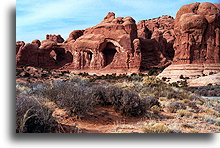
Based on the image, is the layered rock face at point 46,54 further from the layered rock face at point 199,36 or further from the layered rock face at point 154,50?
the layered rock face at point 199,36

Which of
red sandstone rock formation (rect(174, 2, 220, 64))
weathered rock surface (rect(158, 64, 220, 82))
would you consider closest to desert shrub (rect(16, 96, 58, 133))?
weathered rock surface (rect(158, 64, 220, 82))

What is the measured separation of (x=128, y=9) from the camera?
6980 mm

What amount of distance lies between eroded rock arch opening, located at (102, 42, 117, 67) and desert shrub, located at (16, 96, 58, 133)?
36.8 m

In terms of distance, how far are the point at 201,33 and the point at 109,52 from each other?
2091 cm

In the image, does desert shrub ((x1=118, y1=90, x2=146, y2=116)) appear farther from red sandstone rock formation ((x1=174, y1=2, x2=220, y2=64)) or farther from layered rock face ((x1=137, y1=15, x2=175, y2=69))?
layered rock face ((x1=137, y1=15, x2=175, y2=69))

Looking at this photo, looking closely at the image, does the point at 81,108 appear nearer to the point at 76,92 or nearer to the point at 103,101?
the point at 76,92

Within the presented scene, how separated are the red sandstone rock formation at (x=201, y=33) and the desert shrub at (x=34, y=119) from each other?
23.8 meters

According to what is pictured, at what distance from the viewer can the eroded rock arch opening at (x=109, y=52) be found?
41.8m

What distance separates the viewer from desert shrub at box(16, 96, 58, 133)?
14.3ft

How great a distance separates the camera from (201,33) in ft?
83.5

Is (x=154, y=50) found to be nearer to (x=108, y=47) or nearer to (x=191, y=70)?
(x=108, y=47)

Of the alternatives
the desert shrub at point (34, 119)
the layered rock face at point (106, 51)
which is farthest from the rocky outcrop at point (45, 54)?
the desert shrub at point (34, 119)

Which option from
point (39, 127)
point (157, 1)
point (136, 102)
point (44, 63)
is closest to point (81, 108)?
point (39, 127)
